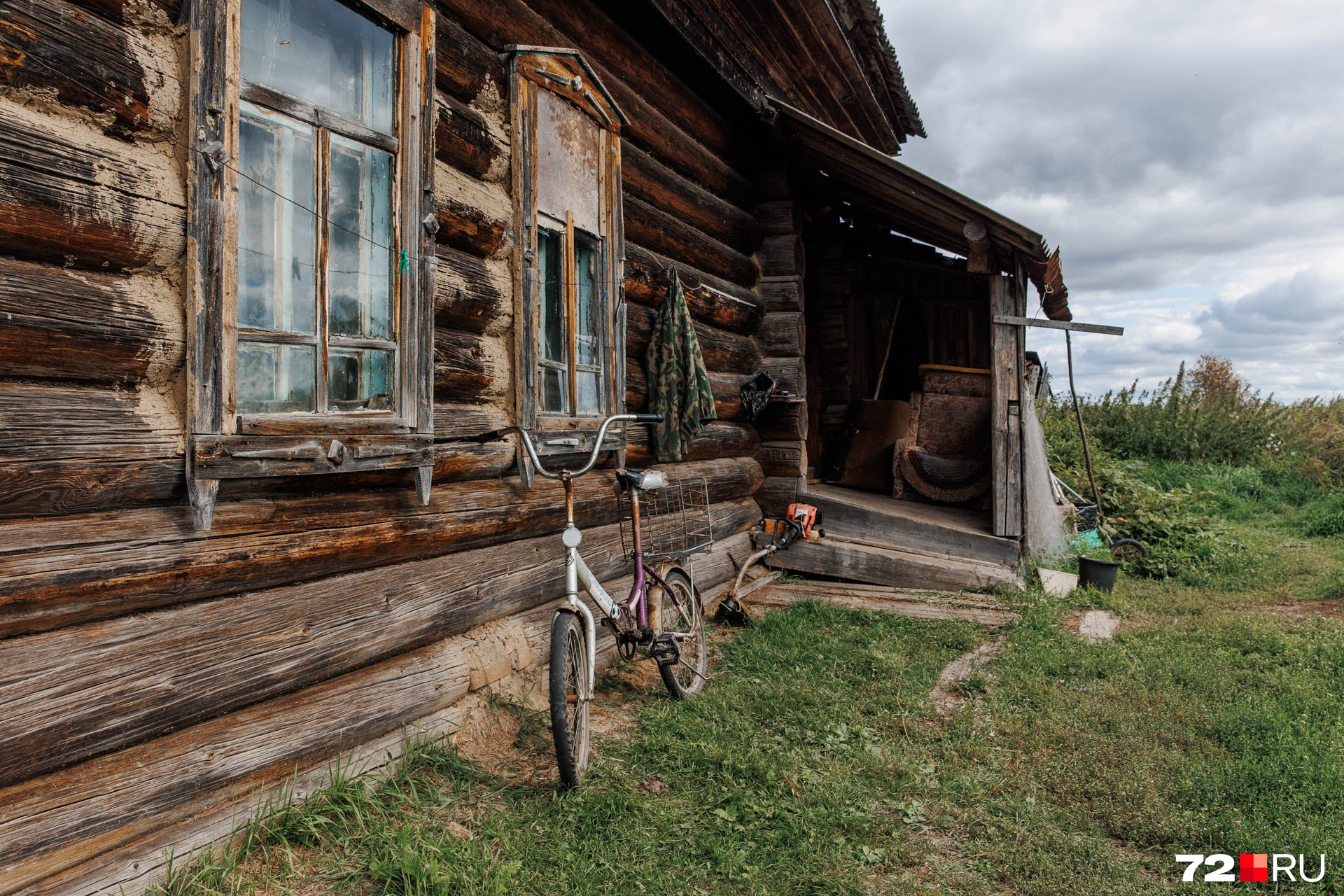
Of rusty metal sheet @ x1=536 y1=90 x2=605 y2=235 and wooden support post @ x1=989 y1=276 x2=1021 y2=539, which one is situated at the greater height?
rusty metal sheet @ x1=536 y1=90 x2=605 y2=235

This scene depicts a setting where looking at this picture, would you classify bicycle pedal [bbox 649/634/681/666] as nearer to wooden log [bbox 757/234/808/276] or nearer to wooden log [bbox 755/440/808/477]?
wooden log [bbox 755/440/808/477]

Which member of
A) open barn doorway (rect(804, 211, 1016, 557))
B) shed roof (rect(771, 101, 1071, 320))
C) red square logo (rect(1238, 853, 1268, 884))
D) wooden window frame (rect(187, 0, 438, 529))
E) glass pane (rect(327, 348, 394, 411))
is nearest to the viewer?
wooden window frame (rect(187, 0, 438, 529))

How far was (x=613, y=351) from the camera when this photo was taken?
492cm

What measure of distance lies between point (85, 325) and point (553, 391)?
8.03ft

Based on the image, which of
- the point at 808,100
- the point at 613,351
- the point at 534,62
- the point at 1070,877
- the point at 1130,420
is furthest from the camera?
the point at 1130,420

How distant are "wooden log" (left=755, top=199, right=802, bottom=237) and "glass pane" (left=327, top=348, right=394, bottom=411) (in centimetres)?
536

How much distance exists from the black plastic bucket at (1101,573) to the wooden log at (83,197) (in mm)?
6965

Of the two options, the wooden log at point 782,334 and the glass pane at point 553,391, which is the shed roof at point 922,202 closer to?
the wooden log at point 782,334

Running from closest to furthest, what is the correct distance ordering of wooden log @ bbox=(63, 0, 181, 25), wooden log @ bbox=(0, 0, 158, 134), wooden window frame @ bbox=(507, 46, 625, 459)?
wooden log @ bbox=(0, 0, 158, 134) → wooden log @ bbox=(63, 0, 181, 25) → wooden window frame @ bbox=(507, 46, 625, 459)

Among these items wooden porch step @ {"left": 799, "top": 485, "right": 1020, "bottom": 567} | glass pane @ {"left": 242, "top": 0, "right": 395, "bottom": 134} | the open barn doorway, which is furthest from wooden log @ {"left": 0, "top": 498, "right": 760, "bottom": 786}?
the open barn doorway

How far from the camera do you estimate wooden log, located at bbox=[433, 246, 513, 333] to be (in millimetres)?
3529

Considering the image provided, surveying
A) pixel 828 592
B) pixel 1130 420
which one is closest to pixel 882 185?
pixel 828 592

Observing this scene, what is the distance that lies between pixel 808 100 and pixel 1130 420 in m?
10.2

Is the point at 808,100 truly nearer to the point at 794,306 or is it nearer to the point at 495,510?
the point at 794,306
